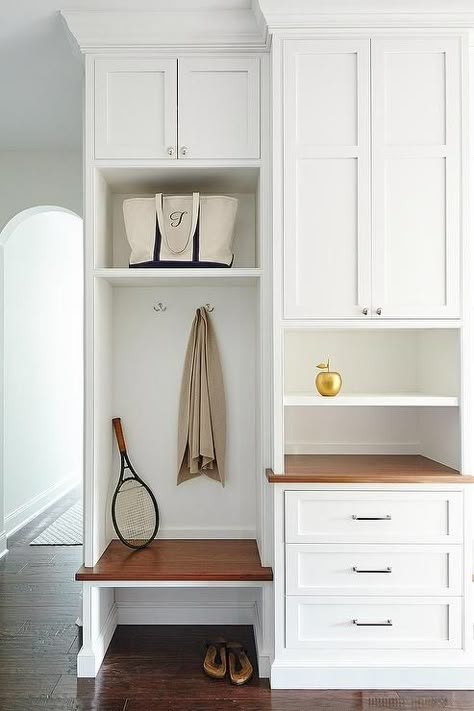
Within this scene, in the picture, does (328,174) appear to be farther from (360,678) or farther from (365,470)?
(360,678)

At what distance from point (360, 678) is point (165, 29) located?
2814mm

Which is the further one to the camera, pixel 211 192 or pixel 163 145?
pixel 211 192

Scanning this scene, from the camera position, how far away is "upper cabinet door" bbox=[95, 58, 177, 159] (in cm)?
277

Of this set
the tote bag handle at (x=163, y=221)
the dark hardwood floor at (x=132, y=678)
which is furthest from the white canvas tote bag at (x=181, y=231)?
the dark hardwood floor at (x=132, y=678)

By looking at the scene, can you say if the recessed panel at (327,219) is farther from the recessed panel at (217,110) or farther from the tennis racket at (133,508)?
the tennis racket at (133,508)

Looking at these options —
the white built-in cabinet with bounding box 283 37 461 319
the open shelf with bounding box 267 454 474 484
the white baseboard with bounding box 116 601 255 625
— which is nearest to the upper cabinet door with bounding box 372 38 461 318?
the white built-in cabinet with bounding box 283 37 461 319

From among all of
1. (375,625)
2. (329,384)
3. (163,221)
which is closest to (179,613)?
(375,625)

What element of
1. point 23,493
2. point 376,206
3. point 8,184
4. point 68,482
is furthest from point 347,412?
point 68,482

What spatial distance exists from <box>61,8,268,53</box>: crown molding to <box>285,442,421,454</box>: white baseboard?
73.0 inches

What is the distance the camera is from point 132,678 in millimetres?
2660

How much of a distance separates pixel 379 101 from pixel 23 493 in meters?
4.15

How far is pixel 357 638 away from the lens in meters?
2.60

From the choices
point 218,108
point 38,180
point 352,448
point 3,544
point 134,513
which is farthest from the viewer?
point 3,544

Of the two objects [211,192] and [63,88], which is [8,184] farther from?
[211,192]
